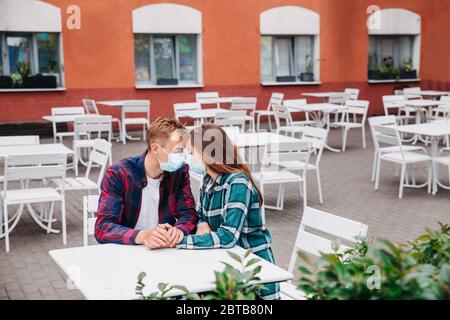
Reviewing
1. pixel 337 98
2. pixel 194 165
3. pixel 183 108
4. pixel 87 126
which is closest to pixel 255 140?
pixel 87 126

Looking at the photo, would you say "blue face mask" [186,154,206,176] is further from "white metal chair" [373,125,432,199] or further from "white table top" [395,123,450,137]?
"white table top" [395,123,450,137]

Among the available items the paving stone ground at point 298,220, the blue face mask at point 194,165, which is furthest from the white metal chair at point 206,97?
the blue face mask at point 194,165

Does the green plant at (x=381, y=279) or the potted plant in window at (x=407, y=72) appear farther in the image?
the potted plant in window at (x=407, y=72)

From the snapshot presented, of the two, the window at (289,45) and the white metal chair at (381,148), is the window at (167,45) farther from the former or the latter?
the white metal chair at (381,148)

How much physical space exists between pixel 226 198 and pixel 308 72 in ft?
51.7

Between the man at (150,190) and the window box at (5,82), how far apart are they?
12.6 metres

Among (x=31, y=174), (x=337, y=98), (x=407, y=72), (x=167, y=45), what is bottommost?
(x=31, y=174)

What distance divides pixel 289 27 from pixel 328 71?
175 cm

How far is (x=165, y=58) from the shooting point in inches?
687

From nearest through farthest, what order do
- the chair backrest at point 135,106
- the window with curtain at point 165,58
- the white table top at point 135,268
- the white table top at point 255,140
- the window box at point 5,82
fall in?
the white table top at point 135,268 → the white table top at point 255,140 → the chair backrest at point 135,106 → the window box at point 5,82 → the window with curtain at point 165,58

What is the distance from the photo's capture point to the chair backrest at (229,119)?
10828 mm

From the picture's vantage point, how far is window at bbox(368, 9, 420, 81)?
19.4 metres

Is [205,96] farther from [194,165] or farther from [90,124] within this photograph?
[194,165]
